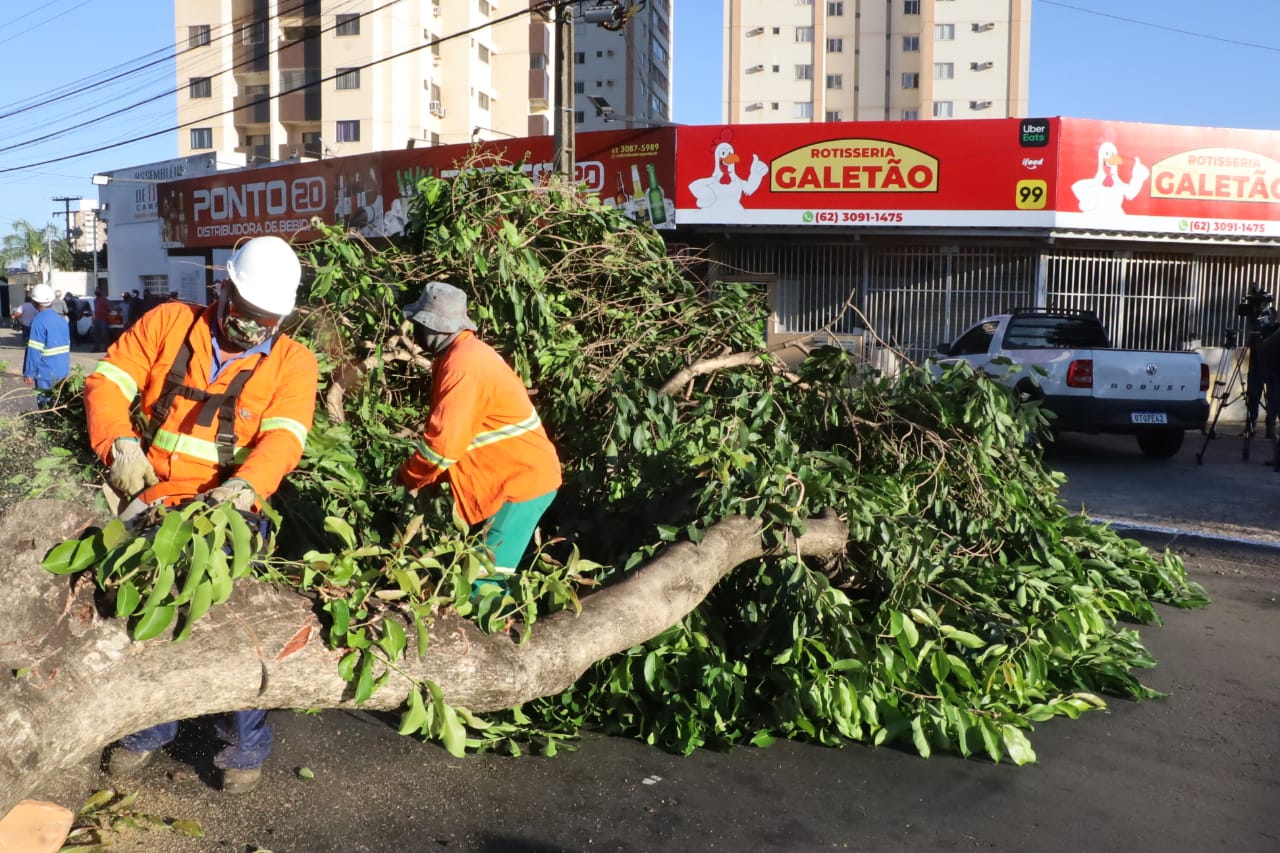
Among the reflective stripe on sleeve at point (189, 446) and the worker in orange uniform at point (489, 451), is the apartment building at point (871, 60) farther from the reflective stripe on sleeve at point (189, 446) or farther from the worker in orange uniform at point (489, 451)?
the reflective stripe on sleeve at point (189, 446)

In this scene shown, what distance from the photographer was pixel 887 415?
19.6 ft

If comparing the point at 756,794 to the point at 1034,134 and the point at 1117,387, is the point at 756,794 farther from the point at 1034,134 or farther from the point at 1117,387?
the point at 1034,134

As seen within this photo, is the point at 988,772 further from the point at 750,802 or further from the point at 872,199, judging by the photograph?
the point at 872,199

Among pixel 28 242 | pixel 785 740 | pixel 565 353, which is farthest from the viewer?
pixel 28 242

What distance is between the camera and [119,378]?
4.00 m

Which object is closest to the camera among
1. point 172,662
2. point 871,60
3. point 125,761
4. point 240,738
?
point 172,662

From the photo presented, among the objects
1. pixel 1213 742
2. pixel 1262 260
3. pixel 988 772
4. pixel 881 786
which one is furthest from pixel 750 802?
pixel 1262 260

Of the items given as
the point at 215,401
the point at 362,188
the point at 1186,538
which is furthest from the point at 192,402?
the point at 362,188

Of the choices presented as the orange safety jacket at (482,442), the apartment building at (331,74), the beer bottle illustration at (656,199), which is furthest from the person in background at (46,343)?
the apartment building at (331,74)

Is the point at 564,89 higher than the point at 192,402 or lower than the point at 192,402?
higher

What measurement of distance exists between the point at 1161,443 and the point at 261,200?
1999 centimetres

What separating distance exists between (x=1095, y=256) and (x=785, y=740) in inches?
636

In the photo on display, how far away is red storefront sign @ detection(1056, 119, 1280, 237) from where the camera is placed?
1784 centimetres

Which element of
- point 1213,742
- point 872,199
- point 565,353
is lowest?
point 1213,742
